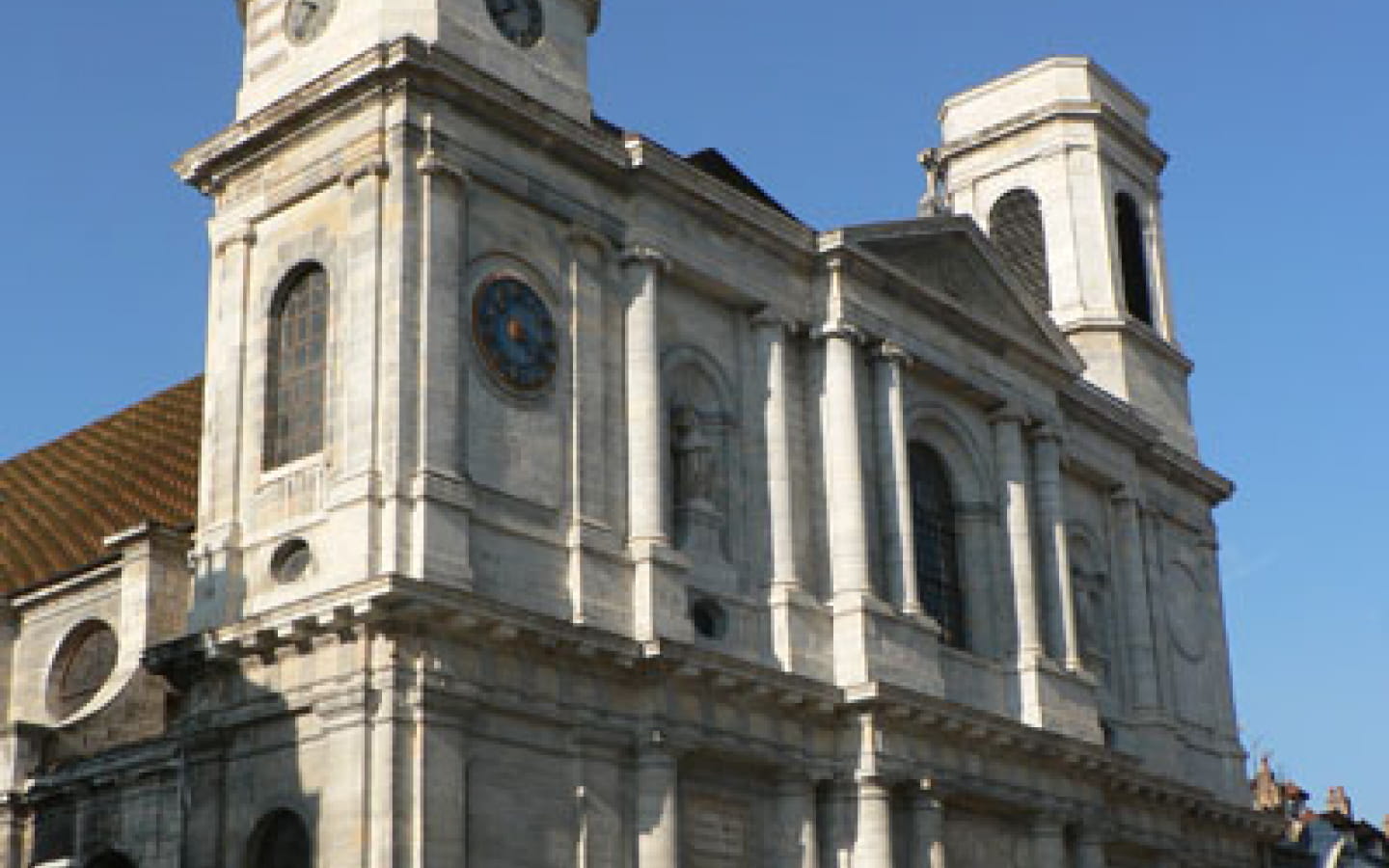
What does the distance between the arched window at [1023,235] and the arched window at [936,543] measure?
29.9 ft

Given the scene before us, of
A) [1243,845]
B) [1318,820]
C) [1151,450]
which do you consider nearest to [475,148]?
[1151,450]

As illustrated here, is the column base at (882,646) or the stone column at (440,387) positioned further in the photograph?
the column base at (882,646)

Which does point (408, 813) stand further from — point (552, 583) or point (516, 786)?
point (552, 583)

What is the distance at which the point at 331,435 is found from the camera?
2275cm

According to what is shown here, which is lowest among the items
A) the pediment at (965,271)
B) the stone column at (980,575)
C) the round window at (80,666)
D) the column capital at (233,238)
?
the round window at (80,666)

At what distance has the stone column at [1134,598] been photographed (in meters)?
34.0

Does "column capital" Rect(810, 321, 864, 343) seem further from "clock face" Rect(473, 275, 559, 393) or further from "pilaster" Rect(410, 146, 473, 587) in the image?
A: "pilaster" Rect(410, 146, 473, 587)

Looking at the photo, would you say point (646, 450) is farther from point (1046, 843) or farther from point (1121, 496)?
point (1121, 496)

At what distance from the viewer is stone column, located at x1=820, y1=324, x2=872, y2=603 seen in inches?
1062

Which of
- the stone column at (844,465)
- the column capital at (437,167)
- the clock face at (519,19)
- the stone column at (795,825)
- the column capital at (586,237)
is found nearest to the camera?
the column capital at (437,167)

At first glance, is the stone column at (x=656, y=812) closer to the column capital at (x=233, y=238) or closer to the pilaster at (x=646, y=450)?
the pilaster at (x=646, y=450)

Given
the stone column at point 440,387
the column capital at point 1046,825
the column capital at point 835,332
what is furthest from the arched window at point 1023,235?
the stone column at point 440,387

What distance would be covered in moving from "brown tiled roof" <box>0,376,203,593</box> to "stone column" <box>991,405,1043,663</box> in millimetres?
12571

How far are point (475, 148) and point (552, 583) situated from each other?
541 cm
